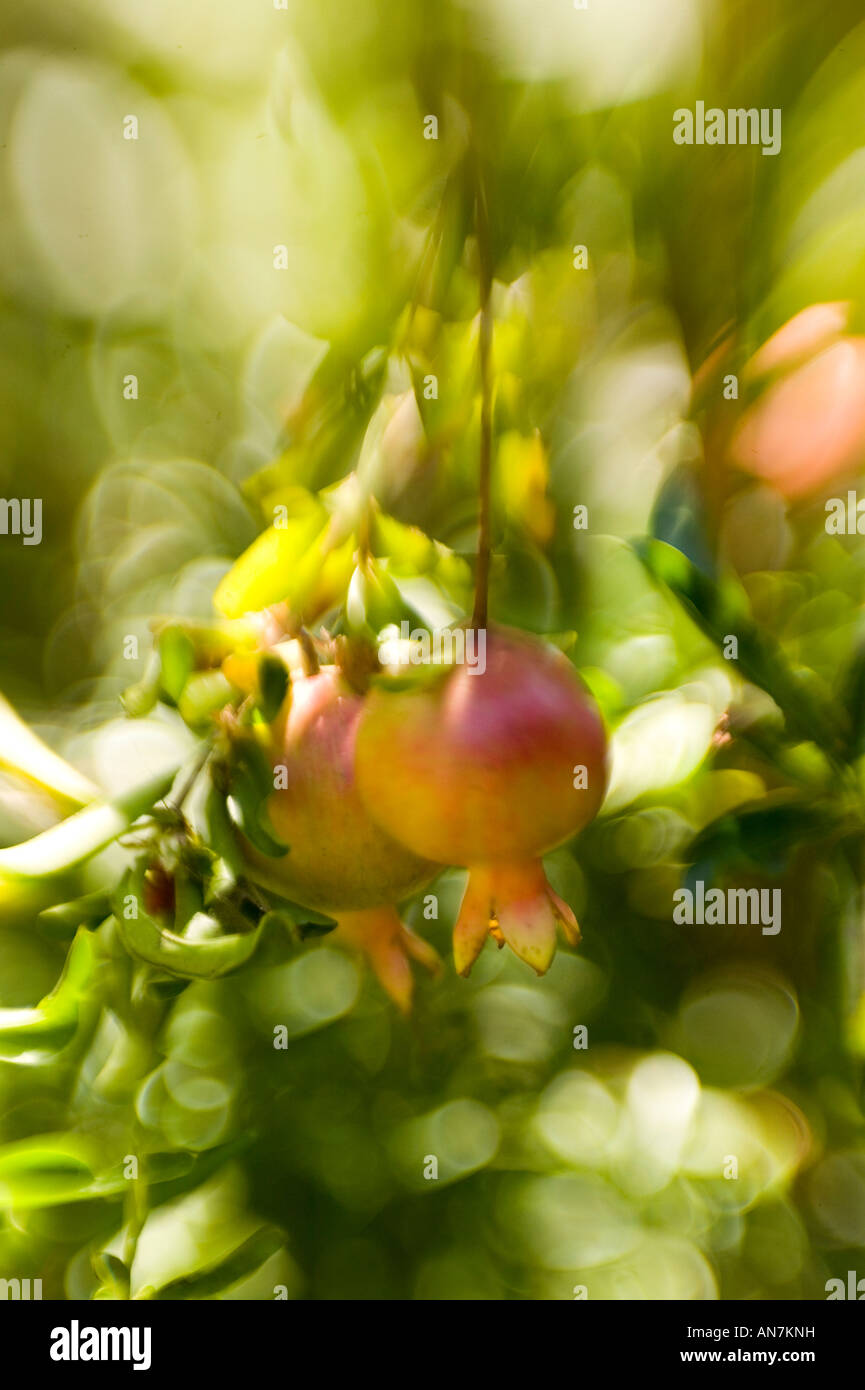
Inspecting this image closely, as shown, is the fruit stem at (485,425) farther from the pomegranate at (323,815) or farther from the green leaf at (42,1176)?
the green leaf at (42,1176)

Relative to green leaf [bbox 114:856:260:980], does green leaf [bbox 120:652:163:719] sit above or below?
above

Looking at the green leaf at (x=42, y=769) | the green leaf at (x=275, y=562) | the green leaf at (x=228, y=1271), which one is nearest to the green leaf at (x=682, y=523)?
the green leaf at (x=275, y=562)

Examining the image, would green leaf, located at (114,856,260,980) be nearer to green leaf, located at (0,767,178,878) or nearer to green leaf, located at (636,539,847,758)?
green leaf, located at (0,767,178,878)

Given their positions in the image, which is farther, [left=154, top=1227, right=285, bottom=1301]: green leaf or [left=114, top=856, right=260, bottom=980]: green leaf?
[left=154, top=1227, right=285, bottom=1301]: green leaf

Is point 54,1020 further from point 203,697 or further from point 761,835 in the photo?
point 761,835

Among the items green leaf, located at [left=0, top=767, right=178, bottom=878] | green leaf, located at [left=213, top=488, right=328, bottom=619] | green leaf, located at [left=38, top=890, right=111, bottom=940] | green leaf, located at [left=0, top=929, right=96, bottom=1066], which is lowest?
green leaf, located at [left=0, top=929, right=96, bottom=1066]

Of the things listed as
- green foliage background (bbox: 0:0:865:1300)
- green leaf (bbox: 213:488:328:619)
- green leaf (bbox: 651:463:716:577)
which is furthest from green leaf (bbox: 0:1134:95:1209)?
green leaf (bbox: 651:463:716:577)

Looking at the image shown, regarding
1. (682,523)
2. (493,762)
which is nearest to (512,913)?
(493,762)

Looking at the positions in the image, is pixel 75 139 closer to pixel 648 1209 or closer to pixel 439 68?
pixel 439 68
